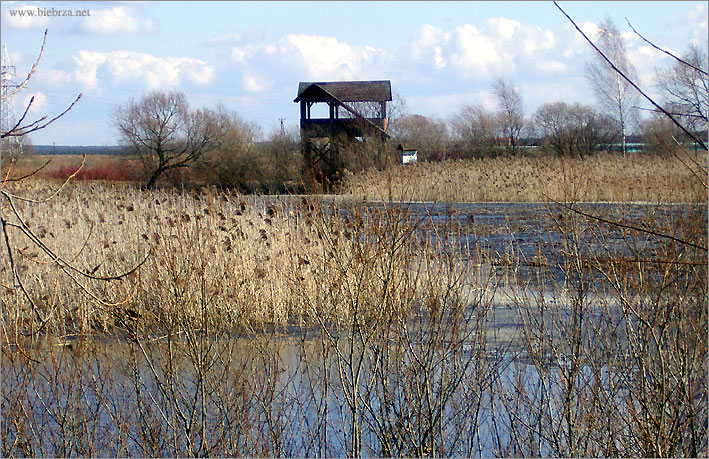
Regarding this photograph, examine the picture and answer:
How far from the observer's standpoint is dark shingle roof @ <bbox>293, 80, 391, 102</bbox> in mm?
22250

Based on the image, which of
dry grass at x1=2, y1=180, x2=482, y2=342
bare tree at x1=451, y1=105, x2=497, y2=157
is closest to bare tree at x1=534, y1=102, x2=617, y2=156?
bare tree at x1=451, y1=105, x2=497, y2=157

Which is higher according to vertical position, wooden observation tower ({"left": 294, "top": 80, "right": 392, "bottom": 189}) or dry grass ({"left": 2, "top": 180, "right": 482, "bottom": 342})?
wooden observation tower ({"left": 294, "top": 80, "right": 392, "bottom": 189})

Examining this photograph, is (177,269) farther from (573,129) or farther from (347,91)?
(573,129)

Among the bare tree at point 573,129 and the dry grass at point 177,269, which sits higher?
the bare tree at point 573,129

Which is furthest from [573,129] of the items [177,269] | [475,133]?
[177,269]

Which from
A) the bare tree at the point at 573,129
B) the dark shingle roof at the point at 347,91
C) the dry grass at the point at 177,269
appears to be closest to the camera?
the dry grass at the point at 177,269

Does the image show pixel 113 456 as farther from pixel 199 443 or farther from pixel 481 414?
pixel 481 414

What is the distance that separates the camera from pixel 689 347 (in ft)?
12.7

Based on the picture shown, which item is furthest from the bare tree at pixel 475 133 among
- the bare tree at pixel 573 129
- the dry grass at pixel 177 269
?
the dry grass at pixel 177 269

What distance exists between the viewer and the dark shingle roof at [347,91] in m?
22.2

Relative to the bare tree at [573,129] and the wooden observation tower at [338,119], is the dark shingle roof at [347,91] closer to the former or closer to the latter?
the wooden observation tower at [338,119]

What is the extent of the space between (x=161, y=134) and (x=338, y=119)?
6.33 metres

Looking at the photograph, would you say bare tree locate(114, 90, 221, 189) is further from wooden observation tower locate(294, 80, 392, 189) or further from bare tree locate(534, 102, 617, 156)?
bare tree locate(534, 102, 617, 156)

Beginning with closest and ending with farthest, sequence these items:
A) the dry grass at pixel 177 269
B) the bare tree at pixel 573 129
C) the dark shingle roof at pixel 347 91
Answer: the dry grass at pixel 177 269 → the dark shingle roof at pixel 347 91 → the bare tree at pixel 573 129
